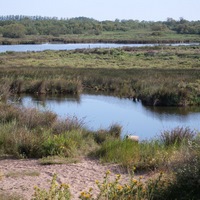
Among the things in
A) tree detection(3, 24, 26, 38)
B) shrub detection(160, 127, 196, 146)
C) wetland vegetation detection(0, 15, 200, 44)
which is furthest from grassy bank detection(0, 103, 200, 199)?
tree detection(3, 24, 26, 38)

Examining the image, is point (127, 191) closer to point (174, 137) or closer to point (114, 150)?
point (114, 150)

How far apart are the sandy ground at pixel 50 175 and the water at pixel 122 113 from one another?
7.22 metres

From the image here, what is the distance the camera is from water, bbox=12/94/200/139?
64.8 ft

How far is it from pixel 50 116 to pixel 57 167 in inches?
190

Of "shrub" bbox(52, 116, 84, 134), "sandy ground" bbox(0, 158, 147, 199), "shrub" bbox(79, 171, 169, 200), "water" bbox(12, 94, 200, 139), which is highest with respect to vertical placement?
"shrub" bbox(79, 171, 169, 200)

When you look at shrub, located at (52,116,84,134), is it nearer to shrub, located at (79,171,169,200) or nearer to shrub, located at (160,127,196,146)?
shrub, located at (160,127,196,146)

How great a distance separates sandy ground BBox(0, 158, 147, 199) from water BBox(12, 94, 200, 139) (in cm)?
722

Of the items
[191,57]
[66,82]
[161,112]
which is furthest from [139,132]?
[191,57]

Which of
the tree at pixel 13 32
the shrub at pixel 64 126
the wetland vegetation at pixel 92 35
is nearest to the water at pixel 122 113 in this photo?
the shrub at pixel 64 126

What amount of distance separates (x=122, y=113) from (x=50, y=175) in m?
14.3

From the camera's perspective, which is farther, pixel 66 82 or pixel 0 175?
pixel 66 82

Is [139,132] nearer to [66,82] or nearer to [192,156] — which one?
[192,156]

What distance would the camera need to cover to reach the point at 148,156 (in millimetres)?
10391

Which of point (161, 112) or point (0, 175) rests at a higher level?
point (0, 175)
